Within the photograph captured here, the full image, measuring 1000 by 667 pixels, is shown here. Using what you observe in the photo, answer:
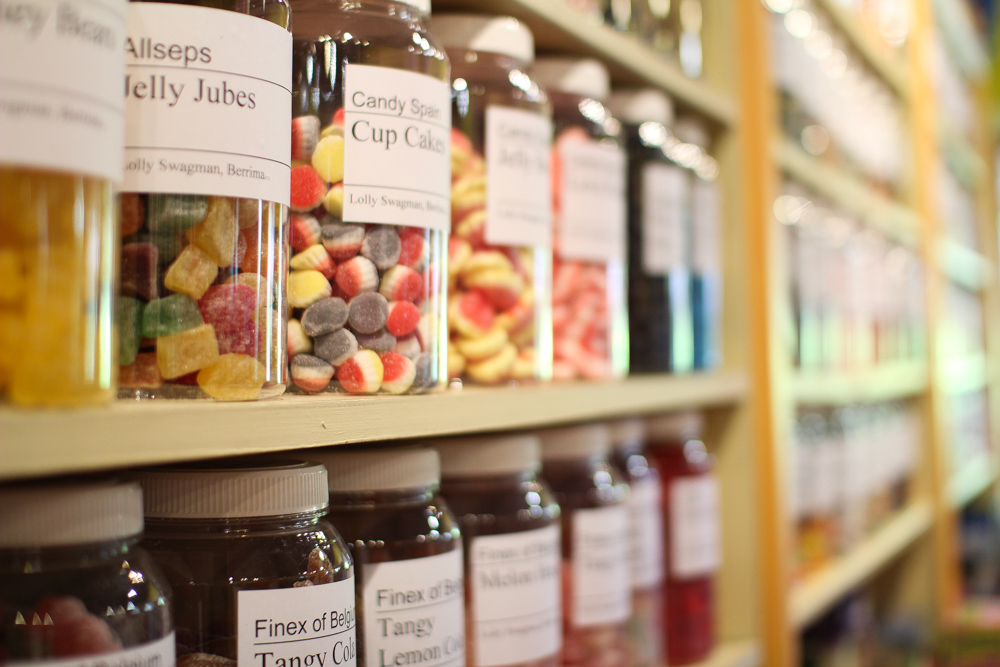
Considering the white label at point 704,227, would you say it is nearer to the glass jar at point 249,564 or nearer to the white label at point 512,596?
the white label at point 512,596

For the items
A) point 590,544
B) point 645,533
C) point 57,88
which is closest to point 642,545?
point 645,533

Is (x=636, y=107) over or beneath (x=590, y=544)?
over

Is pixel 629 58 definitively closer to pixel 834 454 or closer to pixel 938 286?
pixel 834 454

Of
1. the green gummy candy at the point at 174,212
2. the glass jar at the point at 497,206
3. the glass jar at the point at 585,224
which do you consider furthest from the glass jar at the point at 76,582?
the glass jar at the point at 585,224

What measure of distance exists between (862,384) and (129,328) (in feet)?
4.17

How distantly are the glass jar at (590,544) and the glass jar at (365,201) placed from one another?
27 cm

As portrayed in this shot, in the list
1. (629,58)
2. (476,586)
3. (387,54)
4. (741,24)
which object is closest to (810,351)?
(741,24)

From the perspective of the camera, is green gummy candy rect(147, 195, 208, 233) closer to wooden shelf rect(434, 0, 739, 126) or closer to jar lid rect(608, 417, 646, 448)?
wooden shelf rect(434, 0, 739, 126)

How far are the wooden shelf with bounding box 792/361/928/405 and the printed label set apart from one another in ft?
2.98

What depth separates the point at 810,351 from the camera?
1300mm

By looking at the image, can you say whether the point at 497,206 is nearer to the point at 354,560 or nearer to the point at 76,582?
the point at 354,560

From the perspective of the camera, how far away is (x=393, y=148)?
536 millimetres

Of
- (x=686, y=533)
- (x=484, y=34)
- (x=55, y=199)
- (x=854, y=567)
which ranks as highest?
(x=484, y=34)

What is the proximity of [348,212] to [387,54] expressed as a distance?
102 millimetres
